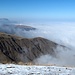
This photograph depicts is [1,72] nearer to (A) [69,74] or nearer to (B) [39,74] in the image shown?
(B) [39,74]

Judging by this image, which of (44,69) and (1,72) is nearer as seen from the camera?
(1,72)

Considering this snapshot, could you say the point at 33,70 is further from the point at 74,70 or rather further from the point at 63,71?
the point at 74,70

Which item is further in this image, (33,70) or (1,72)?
(33,70)

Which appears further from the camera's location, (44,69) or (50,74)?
(44,69)

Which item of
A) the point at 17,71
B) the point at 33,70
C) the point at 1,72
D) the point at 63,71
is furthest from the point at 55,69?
the point at 1,72

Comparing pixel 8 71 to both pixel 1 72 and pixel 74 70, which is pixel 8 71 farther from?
pixel 74 70

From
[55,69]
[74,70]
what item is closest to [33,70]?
[55,69]

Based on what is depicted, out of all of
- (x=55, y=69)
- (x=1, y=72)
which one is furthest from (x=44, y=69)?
(x=1, y=72)
